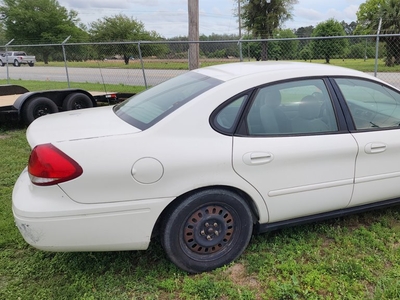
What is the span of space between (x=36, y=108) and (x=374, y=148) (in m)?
5.99

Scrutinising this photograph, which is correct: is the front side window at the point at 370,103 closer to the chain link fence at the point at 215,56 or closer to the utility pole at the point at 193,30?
the utility pole at the point at 193,30

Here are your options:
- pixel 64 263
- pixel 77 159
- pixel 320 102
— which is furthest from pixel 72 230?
pixel 320 102

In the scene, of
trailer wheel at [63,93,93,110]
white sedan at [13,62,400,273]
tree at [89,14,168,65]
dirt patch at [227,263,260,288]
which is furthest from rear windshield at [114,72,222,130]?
tree at [89,14,168,65]

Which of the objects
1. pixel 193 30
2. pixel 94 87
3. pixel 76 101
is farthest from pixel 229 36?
pixel 76 101

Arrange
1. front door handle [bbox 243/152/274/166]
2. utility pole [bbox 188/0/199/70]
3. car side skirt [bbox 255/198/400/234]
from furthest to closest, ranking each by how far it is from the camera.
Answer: utility pole [bbox 188/0/199/70]
car side skirt [bbox 255/198/400/234]
front door handle [bbox 243/152/274/166]

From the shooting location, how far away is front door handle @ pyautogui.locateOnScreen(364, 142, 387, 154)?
9.57 ft

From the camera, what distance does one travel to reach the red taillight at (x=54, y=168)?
2.27 metres

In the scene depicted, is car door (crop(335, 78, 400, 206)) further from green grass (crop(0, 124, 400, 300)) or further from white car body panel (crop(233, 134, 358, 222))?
green grass (crop(0, 124, 400, 300))

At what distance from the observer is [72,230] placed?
2.32 meters

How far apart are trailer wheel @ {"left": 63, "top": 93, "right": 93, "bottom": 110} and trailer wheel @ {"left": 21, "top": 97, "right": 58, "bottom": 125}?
9.3 inches

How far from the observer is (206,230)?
262cm

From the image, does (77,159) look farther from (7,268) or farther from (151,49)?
(151,49)

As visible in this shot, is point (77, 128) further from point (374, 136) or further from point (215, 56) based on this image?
point (215, 56)

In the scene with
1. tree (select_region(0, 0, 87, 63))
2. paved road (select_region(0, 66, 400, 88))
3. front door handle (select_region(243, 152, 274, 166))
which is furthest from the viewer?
tree (select_region(0, 0, 87, 63))
